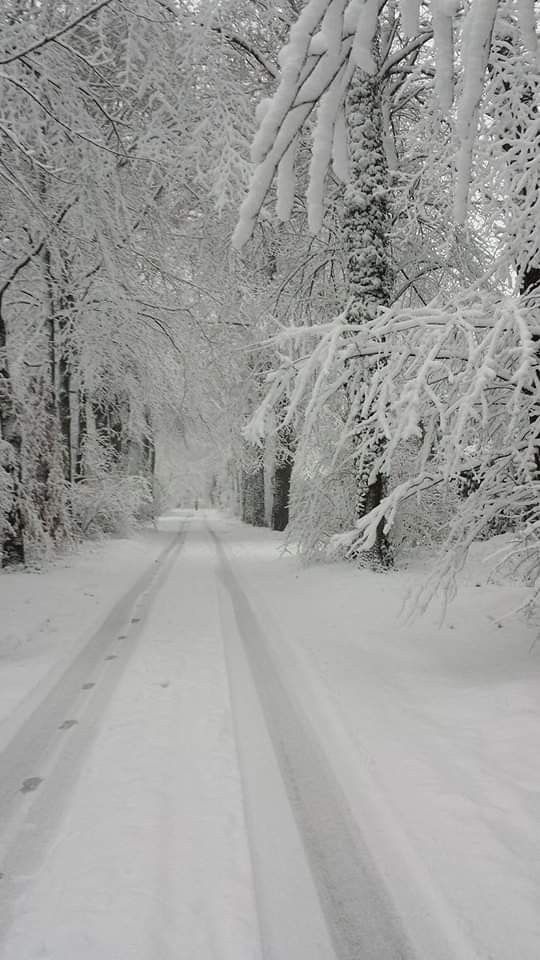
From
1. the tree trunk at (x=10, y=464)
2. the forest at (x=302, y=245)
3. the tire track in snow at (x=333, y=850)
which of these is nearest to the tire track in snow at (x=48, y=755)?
the tire track in snow at (x=333, y=850)

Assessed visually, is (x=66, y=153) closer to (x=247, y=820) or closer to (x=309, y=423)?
(x=309, y=423)

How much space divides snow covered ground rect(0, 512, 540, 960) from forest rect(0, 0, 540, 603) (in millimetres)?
1222

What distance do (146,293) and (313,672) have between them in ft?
30.3

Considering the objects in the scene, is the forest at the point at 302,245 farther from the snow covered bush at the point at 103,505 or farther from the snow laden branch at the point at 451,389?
the snow covered bush at the point at 103,505

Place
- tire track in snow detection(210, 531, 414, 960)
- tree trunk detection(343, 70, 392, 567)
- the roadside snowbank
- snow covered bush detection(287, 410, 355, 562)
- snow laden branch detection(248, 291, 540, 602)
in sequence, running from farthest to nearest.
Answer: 1. snow covered bush detection(287, 410, 355, 562)
2. tree trunk detection(343, 70, 392, 567)
3. snow laden branch detection(248, 291, 540, 602)
4. the roadside snowbank
5. tire track in snow detection(210, 531, 414, 960)

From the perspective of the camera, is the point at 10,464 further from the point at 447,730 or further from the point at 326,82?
the point at 326,82

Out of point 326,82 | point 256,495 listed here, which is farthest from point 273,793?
point 256,495

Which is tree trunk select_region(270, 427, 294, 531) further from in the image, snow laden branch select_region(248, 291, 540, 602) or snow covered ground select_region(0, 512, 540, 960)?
snow laden branch select_region(248, 291, 540, 602)

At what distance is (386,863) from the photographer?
2.77 meters

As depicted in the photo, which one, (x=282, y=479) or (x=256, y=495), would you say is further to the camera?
(x=256, y=495)

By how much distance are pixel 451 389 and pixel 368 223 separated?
6388 millimetres

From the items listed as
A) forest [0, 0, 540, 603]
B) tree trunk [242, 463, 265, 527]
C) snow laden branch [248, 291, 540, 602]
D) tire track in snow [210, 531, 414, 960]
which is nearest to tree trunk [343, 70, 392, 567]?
forest [0, 0, 540, 603]

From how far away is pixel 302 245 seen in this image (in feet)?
43.6

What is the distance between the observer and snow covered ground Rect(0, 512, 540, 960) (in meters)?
2.36
